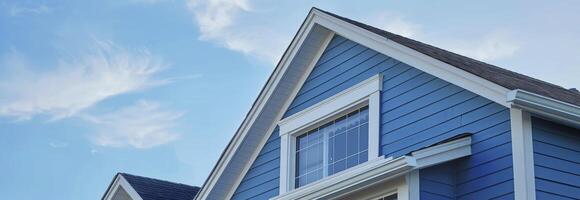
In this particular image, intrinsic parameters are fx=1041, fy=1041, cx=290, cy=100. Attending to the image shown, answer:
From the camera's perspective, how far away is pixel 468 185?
12.5 metres

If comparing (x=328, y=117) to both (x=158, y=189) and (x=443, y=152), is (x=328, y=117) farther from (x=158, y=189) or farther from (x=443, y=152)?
(x=158, y=189)

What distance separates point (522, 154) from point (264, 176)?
17.7 feet

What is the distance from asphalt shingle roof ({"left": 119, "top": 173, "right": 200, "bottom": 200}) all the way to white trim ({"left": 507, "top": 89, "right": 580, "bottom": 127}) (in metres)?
9.13

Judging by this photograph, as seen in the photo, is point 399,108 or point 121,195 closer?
point 399,108

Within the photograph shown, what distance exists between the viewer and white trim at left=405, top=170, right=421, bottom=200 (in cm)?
1221

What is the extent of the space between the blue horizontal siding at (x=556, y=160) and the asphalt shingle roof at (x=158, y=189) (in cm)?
897

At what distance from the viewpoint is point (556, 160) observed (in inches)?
477

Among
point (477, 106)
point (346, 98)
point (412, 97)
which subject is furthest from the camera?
point (346, 98)

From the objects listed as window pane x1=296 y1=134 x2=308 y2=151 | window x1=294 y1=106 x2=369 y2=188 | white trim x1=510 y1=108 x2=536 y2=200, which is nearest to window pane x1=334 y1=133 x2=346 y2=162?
window x1=294 y1=106 x2=369 y2=188

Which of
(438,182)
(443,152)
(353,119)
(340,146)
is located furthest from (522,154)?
(340,146)

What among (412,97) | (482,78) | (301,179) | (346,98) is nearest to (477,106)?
(482,78)

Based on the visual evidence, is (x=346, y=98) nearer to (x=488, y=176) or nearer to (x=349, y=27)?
(x=349, y=27)

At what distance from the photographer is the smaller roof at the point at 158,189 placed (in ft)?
63.5

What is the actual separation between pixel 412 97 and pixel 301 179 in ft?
8.36
